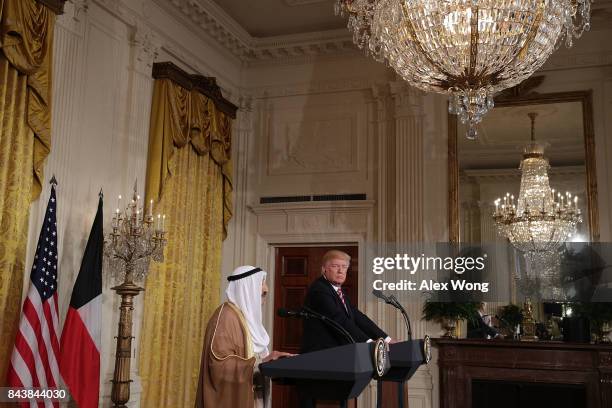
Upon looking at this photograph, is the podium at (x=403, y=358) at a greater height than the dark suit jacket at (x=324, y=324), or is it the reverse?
the dark suit jacket at (x=324, y=324)

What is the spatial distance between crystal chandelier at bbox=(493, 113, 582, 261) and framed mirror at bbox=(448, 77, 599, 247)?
2.9 inches

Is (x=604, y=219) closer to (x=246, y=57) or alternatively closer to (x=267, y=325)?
(x=267, y=325)

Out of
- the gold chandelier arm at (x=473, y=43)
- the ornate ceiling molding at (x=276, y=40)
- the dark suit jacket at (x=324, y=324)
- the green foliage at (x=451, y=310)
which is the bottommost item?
the dark suit jacket at (x=324, y=324)

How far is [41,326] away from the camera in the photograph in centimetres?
450

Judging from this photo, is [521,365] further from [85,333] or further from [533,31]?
→ [85,333]

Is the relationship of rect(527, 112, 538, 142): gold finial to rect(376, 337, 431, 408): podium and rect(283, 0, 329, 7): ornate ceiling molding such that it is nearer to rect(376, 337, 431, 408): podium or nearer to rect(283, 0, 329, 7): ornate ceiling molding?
rect(283, 0, 329, 7): ornate ceiling molding

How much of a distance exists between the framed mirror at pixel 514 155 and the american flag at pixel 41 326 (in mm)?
4053

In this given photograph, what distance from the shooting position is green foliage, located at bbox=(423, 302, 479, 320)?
21.5 feet

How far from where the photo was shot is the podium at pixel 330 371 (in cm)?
256

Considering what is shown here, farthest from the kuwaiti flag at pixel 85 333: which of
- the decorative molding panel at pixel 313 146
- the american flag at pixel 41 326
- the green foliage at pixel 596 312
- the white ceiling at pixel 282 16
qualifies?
the green foliage at pixel 596 312

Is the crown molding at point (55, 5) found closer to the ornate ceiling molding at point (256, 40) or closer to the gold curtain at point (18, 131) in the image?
the gold curtain at point (18, 131)

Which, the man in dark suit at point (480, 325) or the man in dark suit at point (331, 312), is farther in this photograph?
the man in dark suit at point (480, 325)

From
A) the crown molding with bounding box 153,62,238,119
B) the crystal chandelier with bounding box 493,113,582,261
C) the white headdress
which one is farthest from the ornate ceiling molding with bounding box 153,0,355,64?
the white headdress

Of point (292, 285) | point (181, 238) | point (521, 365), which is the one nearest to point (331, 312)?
point (181, 238)
